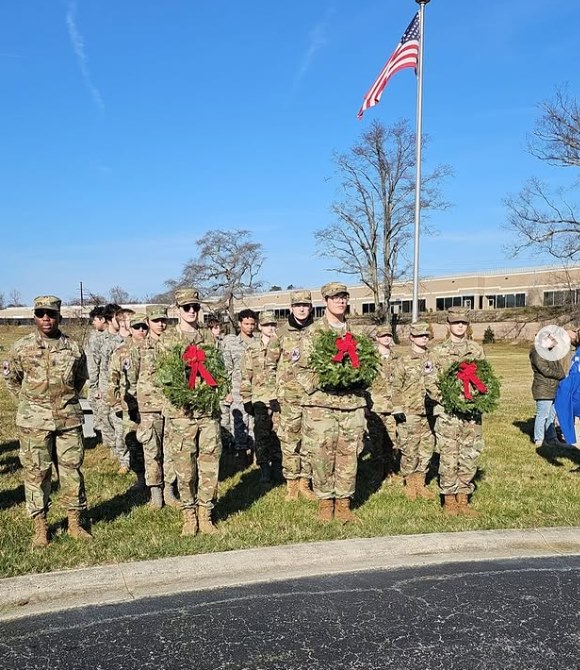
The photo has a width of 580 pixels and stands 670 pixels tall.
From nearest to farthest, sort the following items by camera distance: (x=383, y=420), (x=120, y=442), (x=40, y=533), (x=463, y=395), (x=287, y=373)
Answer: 1. (x=40, y=533)
2. (x=463, y=395)
3. (x=287, y=373)
4. (x=383, y=420)
5. (x=120, y=442)

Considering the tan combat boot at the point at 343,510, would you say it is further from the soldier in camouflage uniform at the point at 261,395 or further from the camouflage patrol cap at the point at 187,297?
the camouflage patrol cap at the point at 187,297

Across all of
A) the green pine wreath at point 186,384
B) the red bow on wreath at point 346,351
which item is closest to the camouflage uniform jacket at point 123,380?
the green pine wreath at point 186,384

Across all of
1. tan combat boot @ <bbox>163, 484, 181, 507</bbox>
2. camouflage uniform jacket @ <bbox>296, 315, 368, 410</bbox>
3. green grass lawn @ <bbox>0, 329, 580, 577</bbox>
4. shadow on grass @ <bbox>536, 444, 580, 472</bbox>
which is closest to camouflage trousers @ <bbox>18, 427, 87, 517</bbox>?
green grass lawn @ <bbox>0, 329, 580, 577</bbox>

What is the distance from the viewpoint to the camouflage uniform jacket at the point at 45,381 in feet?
18.8

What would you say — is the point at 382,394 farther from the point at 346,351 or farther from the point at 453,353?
the point at 346,351

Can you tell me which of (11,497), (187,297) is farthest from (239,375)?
(11,497)

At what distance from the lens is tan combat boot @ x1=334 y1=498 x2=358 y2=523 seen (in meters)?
6.34

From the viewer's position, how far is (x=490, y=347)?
155ft

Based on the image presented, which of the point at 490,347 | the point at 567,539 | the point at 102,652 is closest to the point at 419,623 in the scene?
the point at 102,652

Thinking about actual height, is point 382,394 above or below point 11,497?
above

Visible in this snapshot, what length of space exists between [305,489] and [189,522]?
202 centimetres

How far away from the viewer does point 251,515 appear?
6.53 meters

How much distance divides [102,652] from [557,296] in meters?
58.5

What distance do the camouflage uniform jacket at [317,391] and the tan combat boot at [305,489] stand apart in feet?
4.97
